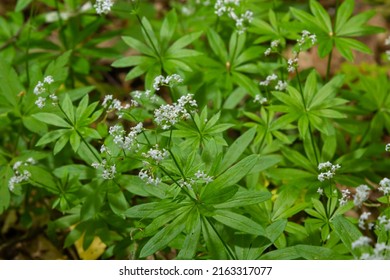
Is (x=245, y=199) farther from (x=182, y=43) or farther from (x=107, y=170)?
(x=182, y=43)

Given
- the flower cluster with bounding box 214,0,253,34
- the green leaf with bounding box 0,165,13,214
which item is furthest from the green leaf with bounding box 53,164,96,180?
the flower cluster with bounding box 214,0,253,34

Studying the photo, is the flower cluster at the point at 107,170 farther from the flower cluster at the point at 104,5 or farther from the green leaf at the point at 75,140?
the flower cluster at the point at 104,5

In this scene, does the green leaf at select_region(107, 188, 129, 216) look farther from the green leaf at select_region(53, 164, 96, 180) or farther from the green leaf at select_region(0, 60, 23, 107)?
the green leaf at select_region(0, 60, 23, 107)

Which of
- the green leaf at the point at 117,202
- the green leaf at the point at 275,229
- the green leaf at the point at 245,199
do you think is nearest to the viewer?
the green leaf at the point at 245,199

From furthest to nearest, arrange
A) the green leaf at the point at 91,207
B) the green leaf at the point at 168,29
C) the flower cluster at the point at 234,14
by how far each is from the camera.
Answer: the green leaf at the point at 168,29
the flower cluster at the point at 234,14
the green leaf at the point at 91,207

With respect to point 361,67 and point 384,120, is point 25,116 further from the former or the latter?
point 361,67

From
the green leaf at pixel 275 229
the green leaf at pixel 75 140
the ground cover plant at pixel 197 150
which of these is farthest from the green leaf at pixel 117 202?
the green leaf at pixel 275 229
